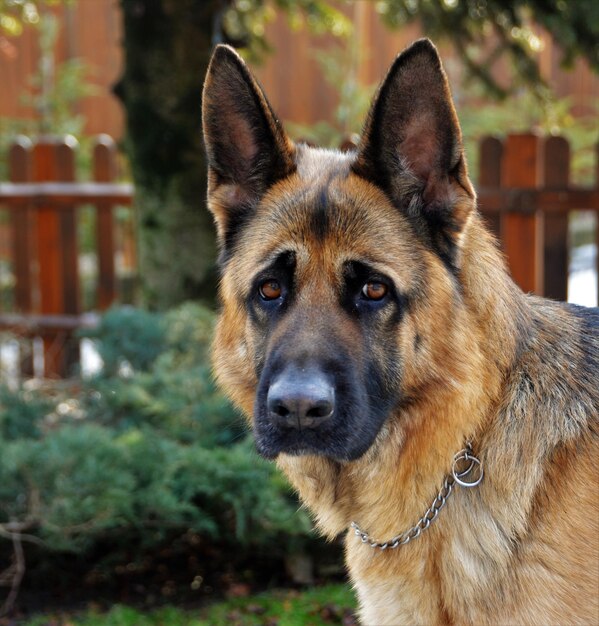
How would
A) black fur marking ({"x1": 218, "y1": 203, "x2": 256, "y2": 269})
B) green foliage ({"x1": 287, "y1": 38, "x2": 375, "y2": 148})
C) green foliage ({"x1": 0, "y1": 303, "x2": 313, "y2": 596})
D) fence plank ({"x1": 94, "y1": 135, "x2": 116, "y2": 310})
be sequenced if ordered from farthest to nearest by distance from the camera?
green foliage ({"x1": 287, "y1": 38, "x2": 375, "y2": 148}) → fence plank ({"x1": 94, "y1": 135, "x2": 116, "y2": 310}) → green foliage ({"x1": 0, "y1": 303, "x2": 313, "y2": 596}) → black fur marking ({"x1": 218, "y1": 203, "x2": 256, "y2": 269})

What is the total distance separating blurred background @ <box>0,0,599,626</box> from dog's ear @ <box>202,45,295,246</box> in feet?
5.32

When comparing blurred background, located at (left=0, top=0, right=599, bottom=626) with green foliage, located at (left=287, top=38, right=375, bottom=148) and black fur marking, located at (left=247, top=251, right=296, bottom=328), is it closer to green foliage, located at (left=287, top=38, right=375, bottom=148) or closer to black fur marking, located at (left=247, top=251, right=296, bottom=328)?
black fur marking, located at (left=247, top=251, right=296, bottom=328)

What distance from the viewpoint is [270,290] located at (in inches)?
112

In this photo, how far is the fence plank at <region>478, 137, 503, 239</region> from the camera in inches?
277

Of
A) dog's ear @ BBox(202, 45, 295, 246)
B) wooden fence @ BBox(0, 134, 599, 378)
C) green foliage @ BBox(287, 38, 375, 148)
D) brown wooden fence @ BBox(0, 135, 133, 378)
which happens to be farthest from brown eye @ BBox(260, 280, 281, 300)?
green foliage @ BBox(287, 38, 375, 148)

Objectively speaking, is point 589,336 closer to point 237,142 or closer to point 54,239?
point 237,142

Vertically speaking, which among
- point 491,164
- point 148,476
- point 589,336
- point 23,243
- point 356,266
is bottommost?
point 148,476

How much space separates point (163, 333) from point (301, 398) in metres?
3.23

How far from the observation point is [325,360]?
2572 millimetres

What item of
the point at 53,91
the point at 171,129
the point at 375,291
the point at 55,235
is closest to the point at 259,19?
the point at 171,129

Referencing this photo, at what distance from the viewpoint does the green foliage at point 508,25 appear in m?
5.75

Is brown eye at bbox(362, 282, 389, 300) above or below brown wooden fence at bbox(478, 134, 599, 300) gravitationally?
below

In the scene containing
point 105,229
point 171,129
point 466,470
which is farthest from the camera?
point 105,229

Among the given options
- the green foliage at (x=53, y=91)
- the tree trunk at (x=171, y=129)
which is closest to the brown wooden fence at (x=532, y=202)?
the tree trunk at (x=171, y=129)
